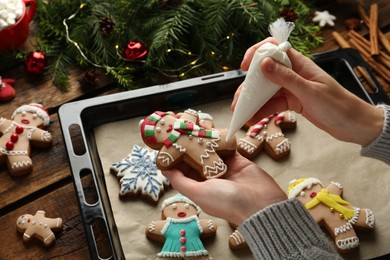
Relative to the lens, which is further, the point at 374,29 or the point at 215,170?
the point at 374,29

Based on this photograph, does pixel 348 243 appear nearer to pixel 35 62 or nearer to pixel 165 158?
pixel 165 158

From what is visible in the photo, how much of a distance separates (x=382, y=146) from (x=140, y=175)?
65 cm

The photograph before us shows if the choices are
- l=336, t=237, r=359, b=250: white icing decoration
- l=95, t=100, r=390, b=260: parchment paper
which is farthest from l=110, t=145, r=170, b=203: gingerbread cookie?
l=336, t=237, r=359, b=250: white icing decoration

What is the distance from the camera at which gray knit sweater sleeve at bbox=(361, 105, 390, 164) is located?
1.45 meters

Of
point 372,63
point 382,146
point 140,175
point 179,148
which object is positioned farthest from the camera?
point 372,63

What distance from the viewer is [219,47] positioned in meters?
2.01

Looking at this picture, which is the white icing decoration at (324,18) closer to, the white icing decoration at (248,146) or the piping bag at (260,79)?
the white icing decoration at (248,146)

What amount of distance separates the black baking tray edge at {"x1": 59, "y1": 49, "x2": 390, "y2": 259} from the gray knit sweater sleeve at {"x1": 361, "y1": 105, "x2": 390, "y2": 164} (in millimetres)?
394

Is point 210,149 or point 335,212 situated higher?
point 210,149

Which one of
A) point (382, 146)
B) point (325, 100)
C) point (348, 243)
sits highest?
point (325, 100)

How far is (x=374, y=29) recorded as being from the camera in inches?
83.0

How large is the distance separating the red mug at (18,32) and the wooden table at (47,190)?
0.08m

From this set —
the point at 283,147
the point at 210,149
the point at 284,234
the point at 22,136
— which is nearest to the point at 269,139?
the point at 283,147

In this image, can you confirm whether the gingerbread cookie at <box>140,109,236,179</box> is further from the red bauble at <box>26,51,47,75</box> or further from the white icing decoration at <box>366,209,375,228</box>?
the red bauble at <box>26,51,47,75</box>
